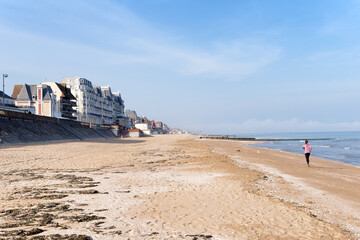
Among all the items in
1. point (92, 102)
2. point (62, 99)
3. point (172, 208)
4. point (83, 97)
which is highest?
point (83, 97)

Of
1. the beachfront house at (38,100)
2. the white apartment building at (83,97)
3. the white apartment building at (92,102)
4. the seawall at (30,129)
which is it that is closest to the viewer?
the seawall at (30,129)

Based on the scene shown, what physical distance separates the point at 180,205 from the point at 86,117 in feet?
323

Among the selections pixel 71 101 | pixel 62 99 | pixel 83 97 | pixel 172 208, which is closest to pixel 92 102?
pixel 83 97

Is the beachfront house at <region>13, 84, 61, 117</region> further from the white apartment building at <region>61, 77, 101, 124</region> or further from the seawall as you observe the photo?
the white apartment building at <region>61, 77, 101, 124</region>

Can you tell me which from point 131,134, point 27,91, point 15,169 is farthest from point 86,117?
point 15,169

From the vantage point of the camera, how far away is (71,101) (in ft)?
289

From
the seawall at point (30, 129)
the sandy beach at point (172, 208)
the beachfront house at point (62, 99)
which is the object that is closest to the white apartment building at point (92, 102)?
the beachfront house at point (62, 99)

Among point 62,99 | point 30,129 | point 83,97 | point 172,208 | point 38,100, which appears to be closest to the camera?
point 172,208

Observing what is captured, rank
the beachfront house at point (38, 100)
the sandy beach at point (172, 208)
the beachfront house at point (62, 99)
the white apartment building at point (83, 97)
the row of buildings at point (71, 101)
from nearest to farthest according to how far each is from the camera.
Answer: the sandy beach at point (172, 208), the beachfront house at point (38, 100), the row of buildings at point (71, 101), the beachfront house at point (62, 99), the white apartment building at point (83, 97)

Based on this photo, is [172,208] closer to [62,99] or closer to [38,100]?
[38,100]

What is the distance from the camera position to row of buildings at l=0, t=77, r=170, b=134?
73938 millimetres

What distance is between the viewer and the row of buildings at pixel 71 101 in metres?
73.9

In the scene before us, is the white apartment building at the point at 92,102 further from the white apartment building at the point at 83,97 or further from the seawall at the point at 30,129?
the seawall at the point at 30,129

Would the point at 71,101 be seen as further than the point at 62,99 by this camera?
Yes
